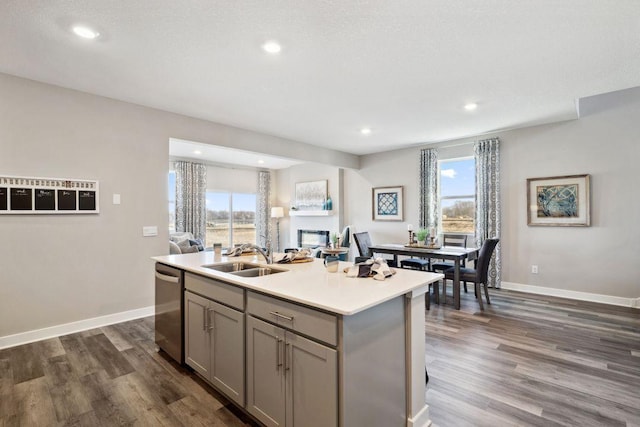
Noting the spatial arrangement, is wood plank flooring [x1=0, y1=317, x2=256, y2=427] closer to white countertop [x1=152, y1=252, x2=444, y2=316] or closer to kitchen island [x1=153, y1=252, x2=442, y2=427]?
kitchen island [x1=153, y1=252, x2=442, y2=427]

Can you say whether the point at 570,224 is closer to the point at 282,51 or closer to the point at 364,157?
the point at 364,157

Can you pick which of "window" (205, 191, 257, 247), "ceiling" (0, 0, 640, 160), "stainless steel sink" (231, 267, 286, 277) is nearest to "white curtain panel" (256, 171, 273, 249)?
"window" (205, 191, 257, 247)

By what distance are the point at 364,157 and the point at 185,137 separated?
4.12m

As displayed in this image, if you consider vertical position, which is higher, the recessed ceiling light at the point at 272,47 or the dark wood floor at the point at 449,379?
the recessed ceiling light at the point at 272,47

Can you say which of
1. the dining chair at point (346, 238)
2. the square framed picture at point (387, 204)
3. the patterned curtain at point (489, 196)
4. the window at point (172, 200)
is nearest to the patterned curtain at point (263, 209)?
the window at point (172, 200)

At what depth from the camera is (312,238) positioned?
8508mm

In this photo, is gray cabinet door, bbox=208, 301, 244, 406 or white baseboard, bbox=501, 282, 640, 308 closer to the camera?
gray cabinet door, bbox=208, 301, 244, 406

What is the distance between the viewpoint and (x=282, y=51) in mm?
2605

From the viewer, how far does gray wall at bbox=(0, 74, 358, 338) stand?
10.2ft

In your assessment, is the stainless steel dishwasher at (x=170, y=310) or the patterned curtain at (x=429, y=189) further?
the patterned curtain at (x=429, y=189)

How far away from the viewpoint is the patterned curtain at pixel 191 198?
289 inches

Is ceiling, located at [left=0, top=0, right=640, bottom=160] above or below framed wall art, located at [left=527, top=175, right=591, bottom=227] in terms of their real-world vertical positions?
above

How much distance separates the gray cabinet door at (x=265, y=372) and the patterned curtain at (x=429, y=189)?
4.80 m

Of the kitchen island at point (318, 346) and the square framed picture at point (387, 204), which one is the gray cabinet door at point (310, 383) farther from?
the square framed picture at point (387, 204)
